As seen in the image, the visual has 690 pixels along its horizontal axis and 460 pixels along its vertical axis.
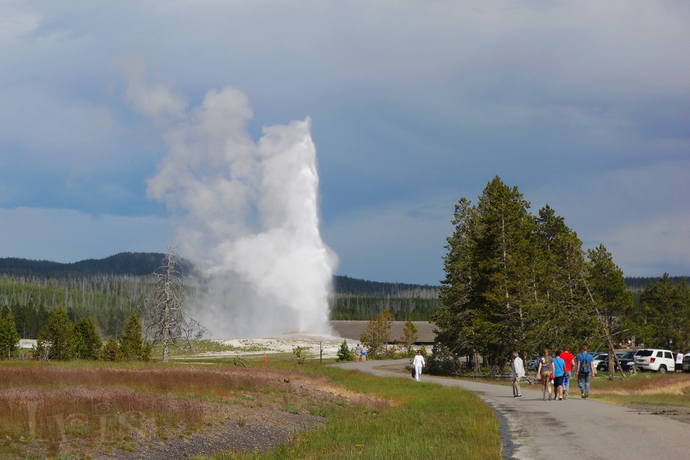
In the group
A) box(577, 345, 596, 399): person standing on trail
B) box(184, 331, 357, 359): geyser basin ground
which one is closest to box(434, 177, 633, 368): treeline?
box(577, 345, 596, 399): person standing on trail

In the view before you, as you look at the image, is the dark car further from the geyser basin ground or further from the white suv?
the geyser basin ground

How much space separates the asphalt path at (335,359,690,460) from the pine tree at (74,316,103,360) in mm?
59438

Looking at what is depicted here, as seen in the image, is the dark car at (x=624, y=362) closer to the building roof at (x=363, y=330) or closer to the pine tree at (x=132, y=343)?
the pine tree at (x=132, y=343)

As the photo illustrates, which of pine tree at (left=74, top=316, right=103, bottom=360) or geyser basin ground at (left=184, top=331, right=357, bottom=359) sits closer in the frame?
pine tree at (left=74, top=316, right=103, bottom=360)

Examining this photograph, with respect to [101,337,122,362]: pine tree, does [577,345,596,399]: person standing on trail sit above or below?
above

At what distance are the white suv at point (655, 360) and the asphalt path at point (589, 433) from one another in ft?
114

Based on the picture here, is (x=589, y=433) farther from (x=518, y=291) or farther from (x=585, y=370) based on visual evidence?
(x=518, y=291)

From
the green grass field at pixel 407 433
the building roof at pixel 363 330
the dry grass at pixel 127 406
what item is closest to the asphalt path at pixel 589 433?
the green grass field at pixel 407 433

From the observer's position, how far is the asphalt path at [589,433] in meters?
11.9

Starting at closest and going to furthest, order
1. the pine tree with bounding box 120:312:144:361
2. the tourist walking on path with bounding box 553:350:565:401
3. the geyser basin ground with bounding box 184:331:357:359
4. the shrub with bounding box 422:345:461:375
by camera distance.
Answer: the tourist walking on path with bounding box 553:350:565:401
the shrub with bounding box 422:345:461:375
the pine tree with bounding box 120:312:144:361
the geyser basin ground with bounding box 184:331:357:359

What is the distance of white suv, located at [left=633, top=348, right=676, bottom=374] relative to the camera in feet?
169

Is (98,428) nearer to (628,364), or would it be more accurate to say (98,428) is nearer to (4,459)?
(4,459)

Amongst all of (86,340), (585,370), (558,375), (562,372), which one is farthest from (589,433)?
(86,340)

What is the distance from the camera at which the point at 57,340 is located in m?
63.8
